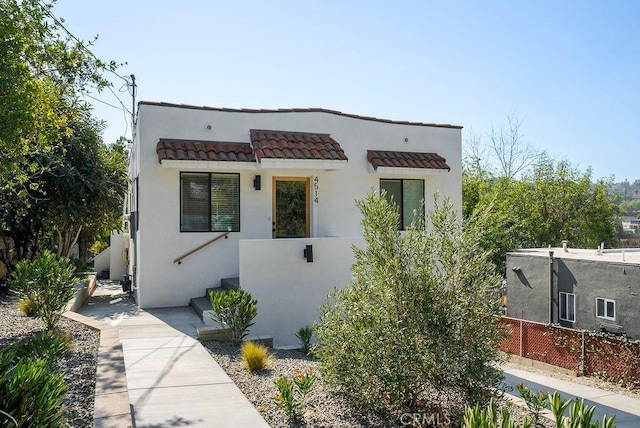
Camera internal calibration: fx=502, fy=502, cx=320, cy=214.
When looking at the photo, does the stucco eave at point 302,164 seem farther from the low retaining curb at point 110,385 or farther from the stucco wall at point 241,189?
the low retaining curb at point 110,385

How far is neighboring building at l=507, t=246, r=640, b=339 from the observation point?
1235cm

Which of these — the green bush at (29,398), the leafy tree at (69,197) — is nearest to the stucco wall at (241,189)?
the leafy tree at (69,197)

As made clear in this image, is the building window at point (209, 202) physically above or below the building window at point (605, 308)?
above

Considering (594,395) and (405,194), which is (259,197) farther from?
(594,395)

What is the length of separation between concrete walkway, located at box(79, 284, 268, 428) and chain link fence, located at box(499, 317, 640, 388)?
22.0ft

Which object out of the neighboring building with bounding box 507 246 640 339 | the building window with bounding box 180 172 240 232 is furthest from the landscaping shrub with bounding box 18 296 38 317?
the neighboring building with bounding box 507 246 640 339

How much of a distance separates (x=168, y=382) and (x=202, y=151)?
660 cm

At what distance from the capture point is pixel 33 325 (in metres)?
9.02

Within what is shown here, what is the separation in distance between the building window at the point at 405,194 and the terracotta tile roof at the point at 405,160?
0.64 meters

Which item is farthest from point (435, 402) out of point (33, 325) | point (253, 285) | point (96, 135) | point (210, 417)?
point (96, 135)

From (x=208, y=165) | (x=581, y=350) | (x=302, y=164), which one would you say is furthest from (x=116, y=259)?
(x=581, y=350)

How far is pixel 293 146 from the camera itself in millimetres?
12523

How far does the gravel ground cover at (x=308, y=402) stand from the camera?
542 cm

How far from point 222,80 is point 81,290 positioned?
6.55m
